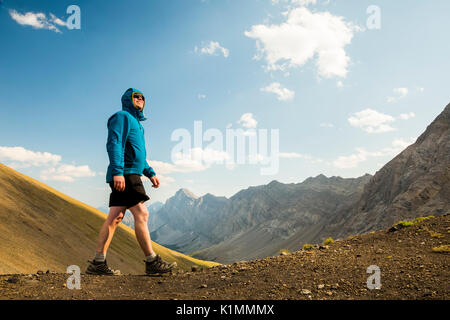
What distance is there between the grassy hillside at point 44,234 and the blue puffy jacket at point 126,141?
921 inches

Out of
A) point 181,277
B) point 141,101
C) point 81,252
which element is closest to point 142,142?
point 141,101

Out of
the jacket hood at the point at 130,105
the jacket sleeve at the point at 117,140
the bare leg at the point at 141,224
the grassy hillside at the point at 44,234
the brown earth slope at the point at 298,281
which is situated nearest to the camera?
the brown earth slope at the point at 298,281

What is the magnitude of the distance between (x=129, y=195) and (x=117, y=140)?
1.14m

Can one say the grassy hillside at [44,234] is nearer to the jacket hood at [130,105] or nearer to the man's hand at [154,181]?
the man's hand at [154,181]

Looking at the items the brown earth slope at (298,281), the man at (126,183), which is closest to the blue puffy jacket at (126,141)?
the man at (126,183)

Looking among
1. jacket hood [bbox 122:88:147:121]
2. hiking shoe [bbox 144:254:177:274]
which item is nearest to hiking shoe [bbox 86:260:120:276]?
hiking shoe [bbox 144:254:177:274]

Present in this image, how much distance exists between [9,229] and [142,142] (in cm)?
3761

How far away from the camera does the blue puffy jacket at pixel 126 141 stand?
559cm

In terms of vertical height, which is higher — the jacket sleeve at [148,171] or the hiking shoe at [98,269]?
the jacket sleeve at [148,171]

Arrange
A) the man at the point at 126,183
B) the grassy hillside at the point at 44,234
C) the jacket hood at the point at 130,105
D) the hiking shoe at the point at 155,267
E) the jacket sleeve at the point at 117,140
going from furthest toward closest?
the grassy hillside at the point at 44,234, the jacket hood at the point at 130,105, the hiking shoe at the point at 155,267, the man at the point at 126,183, the jacket sleeve at the point at 117,140

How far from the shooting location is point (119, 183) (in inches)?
214

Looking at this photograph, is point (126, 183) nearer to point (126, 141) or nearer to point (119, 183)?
point (119, 183)

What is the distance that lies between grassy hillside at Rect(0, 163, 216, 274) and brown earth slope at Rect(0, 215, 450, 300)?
23047 mm
